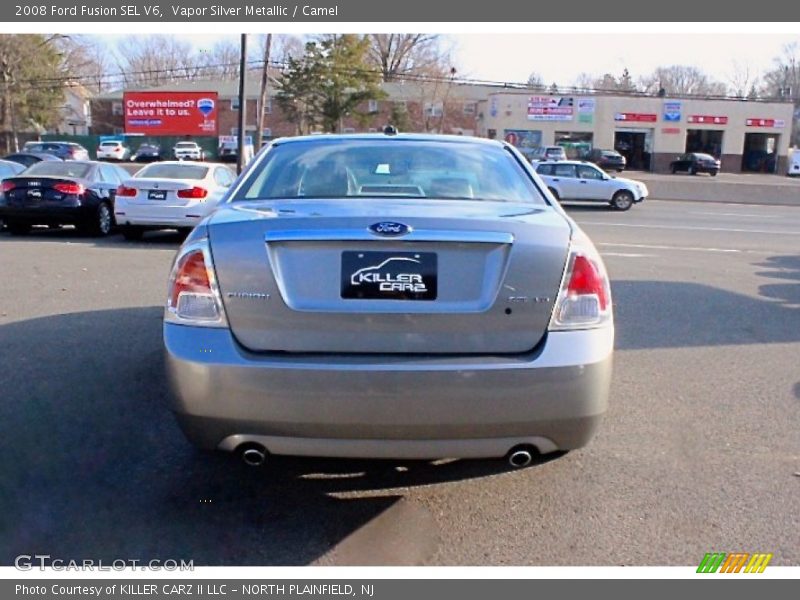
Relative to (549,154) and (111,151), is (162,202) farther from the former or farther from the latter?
(111,151)

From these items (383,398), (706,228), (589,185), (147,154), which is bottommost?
(706,228)

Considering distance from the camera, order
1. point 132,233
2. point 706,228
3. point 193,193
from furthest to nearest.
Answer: point 706,228
point 132,233
point 193,193

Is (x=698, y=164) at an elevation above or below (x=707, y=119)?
below

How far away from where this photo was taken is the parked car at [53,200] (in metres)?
12.5

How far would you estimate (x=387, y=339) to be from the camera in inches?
112

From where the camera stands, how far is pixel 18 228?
42.9 ft

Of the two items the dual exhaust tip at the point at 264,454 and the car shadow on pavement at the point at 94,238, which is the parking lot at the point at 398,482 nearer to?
the dual exhaust tip at the point at 264,454

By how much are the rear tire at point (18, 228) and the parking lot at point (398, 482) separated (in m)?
7.44

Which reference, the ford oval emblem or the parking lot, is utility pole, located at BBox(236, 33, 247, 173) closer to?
the parking lot

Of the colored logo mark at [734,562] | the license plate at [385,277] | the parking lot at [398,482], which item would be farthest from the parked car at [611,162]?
the license plate at [385,277]

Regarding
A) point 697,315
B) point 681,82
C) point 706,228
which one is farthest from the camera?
point 681,82

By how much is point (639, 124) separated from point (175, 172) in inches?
2159

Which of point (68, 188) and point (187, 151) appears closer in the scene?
point (68, 188)

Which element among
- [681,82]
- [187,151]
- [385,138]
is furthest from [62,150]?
[681,82]
